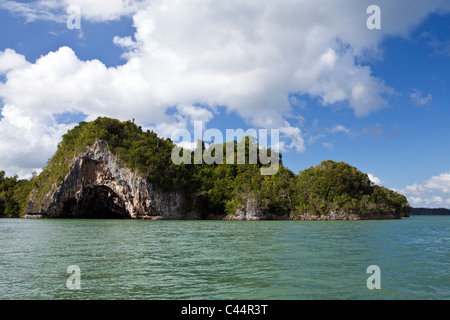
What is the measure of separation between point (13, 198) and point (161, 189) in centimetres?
3469

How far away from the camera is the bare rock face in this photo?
59.9 m

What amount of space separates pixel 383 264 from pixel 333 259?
5.86ft

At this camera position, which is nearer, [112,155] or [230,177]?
[112,155]

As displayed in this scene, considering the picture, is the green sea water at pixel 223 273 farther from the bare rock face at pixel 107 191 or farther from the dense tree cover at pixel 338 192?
the bare rock face at pixel 107 191

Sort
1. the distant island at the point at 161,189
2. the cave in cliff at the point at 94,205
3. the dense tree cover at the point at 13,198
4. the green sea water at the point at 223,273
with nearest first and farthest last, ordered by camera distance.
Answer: the green sea water at the point at 223,273 → the distant island at the point at 161,189 → the cave in cliff at the point at 94,205 → the dense tree cover at the point at 13,198

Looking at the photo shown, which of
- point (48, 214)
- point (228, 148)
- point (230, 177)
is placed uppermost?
point (228, 148)

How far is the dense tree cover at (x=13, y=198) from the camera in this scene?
70.2m

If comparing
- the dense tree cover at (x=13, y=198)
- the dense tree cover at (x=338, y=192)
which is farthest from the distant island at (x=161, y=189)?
the dense tree cover at (x=13, y=198)

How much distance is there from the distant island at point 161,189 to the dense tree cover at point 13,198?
5.50ft

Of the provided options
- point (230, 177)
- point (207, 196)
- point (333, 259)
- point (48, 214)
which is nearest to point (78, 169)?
point (48, 214)

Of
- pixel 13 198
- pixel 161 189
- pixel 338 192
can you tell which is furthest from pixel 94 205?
pixel 338 192

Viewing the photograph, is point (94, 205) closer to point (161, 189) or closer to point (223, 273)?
point (161, 189)

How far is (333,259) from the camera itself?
43.3 feet
